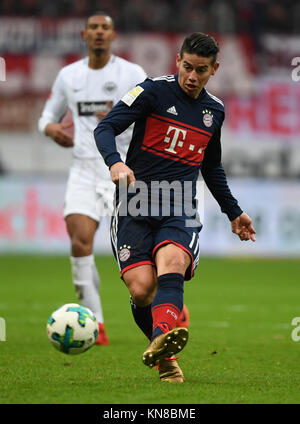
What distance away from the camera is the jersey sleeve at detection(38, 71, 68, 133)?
7629 mm

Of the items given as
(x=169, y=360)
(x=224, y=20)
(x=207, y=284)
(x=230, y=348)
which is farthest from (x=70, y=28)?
(x=169, y=360)

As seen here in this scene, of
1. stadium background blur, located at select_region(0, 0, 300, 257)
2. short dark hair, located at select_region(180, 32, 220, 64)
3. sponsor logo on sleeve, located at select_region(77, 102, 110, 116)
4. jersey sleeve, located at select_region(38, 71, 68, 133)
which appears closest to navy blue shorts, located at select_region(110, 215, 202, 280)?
short dark hair, located at select_region(180, 32, 220, 64)

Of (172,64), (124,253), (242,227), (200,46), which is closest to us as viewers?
(200,46)

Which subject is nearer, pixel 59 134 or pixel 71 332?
pixel 71 332

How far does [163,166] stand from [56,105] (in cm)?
265

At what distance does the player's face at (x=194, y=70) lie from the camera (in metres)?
5.08

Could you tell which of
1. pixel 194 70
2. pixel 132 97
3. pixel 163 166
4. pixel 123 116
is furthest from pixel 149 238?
pixel 194 70

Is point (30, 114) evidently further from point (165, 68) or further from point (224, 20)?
point (224, 20)

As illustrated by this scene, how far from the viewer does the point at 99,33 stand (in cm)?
738

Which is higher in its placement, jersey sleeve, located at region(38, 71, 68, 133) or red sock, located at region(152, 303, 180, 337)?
jersey sleeve, located at region(38, 71, 68, 133)

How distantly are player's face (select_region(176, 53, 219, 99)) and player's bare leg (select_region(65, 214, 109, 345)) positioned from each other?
2303 mm

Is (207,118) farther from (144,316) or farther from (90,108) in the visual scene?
(90,108)

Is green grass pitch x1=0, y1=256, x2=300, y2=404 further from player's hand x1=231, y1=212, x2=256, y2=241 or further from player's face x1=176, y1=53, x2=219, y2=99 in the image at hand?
player's face x1=176, y1=53, x2=219, y2=99

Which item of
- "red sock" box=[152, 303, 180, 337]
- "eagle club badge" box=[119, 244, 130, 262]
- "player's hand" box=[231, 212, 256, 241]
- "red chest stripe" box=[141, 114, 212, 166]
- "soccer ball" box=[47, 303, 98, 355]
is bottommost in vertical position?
"soccer ball" box=[47, 303, 98, 355]
